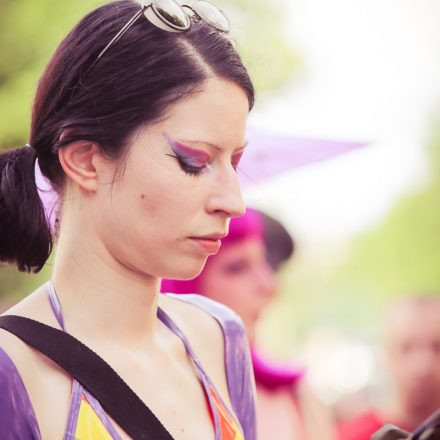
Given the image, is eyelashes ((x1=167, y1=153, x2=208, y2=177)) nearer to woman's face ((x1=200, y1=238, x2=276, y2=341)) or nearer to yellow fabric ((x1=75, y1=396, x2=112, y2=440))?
yellow fabric ((x1=75, y1=396, x2=112, y2=440))

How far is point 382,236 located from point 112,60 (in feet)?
68.7

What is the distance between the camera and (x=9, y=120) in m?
6.99

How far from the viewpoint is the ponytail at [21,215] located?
1.77 metres

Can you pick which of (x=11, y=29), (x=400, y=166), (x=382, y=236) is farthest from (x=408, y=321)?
(x=382, y=236)

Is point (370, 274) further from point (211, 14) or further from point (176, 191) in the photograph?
point (176, 191)

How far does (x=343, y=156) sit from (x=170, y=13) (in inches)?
91.0

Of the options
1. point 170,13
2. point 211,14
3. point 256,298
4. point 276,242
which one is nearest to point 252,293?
point 256,298

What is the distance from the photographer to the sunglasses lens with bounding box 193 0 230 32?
73.9 inches

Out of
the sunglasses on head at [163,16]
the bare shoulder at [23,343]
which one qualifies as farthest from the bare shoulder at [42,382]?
the sunglasses on head at [163,16]

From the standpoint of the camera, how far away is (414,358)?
434 centimetres

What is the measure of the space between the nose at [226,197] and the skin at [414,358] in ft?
8.84

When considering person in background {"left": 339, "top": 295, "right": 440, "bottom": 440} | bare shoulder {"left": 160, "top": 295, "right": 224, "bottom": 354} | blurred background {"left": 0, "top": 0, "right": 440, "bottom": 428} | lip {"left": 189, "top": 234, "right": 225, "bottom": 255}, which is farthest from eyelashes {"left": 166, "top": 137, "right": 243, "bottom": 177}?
person in background {"left": 339, "top": 295, "right": 440, "bottom": 440}

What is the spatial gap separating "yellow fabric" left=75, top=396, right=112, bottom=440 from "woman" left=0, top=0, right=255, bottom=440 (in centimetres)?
2

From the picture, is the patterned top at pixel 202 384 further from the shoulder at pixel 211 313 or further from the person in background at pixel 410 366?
the person in background at pixel 410 366
